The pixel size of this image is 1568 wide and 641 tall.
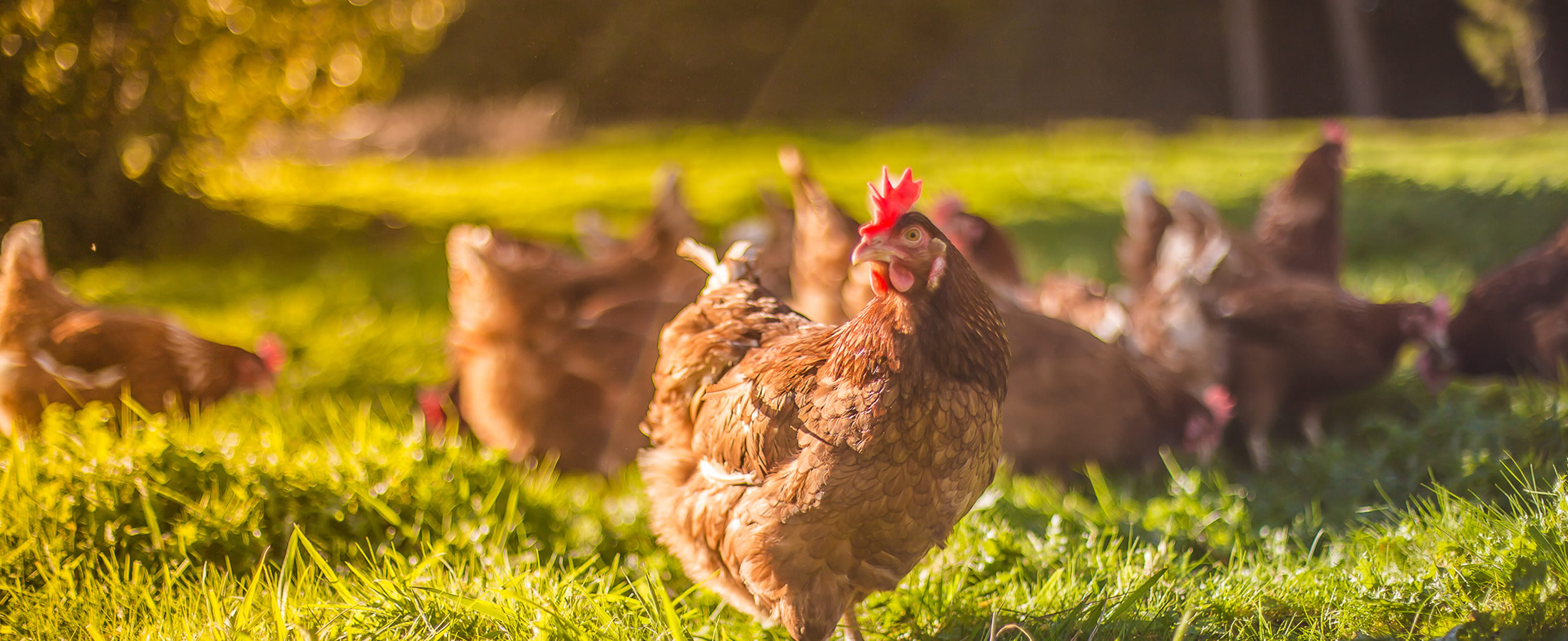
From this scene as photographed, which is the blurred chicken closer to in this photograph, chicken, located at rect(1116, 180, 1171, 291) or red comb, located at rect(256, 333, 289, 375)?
red comb, located at rect(256, 333, 289, 375)

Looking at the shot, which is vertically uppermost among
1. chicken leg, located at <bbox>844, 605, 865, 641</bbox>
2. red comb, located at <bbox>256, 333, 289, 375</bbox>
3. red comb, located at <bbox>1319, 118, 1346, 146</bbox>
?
red comb, located at <bbox>1319, 118, 1346, 146</bbox>

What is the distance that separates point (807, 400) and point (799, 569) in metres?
0.39

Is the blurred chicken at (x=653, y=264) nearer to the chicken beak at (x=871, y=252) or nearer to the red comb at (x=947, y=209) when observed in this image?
the red comb at (x=947, y=209)

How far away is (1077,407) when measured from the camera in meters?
Answer: 3.50

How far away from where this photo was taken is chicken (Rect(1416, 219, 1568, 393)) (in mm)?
3668

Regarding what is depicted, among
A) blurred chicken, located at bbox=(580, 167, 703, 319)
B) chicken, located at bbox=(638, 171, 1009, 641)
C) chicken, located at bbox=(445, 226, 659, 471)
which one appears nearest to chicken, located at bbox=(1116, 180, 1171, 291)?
blurred chicken, located at bbox=(580, 167, 703, 319)

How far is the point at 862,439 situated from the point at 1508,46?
4236 mm

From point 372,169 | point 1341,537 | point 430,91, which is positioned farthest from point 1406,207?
point 430,91

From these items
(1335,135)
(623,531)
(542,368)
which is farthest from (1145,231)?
(623,531)

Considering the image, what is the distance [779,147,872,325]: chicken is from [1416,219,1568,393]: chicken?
2656mm

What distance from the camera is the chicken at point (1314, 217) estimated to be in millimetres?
4777

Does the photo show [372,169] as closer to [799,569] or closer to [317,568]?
[317,568]

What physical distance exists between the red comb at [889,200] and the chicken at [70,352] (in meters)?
2.75

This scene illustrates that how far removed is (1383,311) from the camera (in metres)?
3.96
